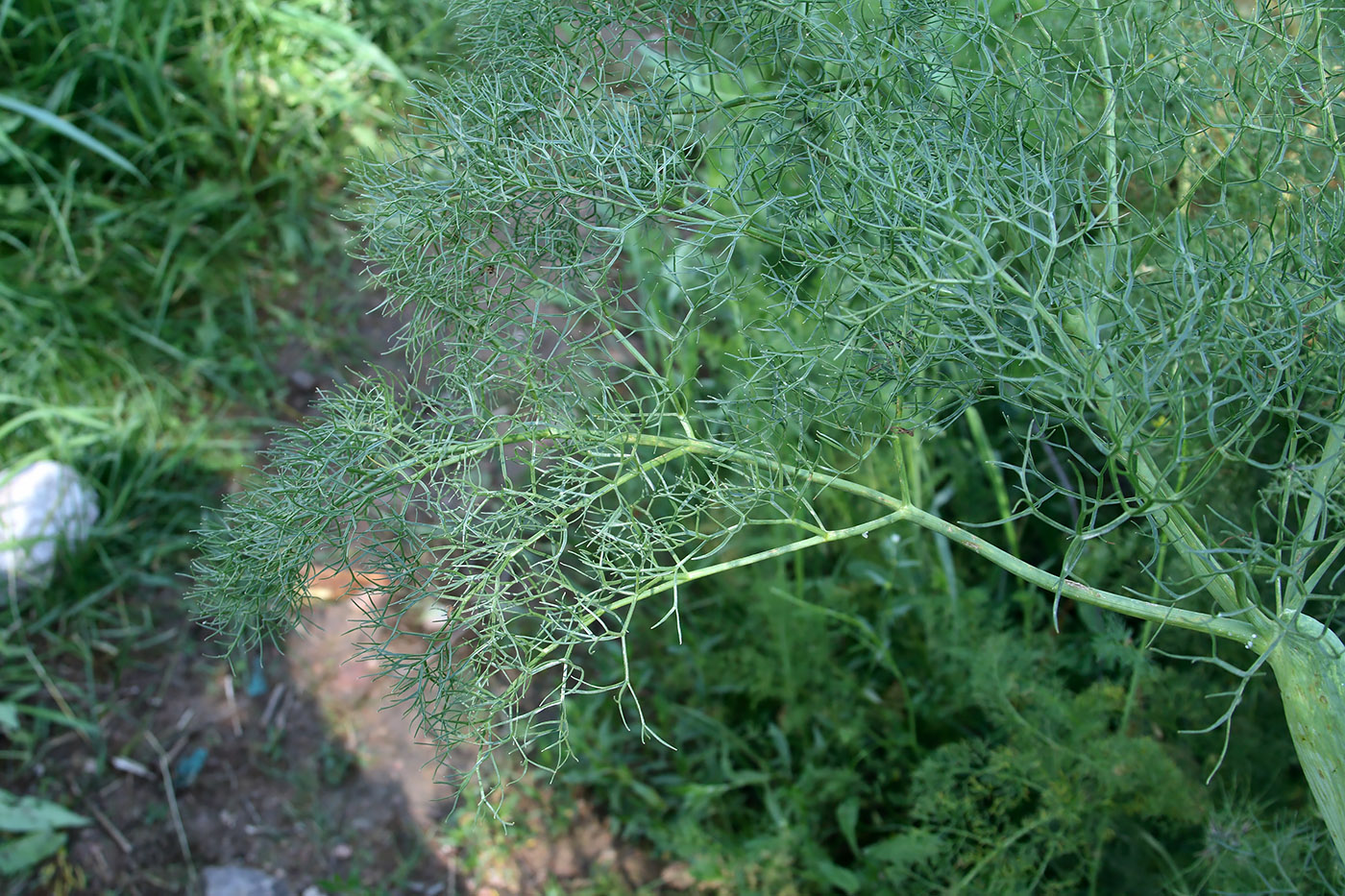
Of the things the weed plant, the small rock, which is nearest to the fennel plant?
the small rock

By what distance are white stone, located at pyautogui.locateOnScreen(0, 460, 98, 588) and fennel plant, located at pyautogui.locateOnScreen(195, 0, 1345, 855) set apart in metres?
1.88

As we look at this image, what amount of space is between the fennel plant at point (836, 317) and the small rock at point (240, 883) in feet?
4.72

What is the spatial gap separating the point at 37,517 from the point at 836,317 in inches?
97.4

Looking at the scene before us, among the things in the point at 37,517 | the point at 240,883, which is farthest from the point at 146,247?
the point at 240,883

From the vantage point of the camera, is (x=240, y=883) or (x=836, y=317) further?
(x=240, y=883)

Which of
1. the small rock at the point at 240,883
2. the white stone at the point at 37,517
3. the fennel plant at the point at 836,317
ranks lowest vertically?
the small rock at the point at 240,883

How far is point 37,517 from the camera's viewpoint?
263cm

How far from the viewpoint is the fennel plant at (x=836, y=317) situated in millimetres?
938

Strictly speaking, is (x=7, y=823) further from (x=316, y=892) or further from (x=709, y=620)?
(x=709, y=620)

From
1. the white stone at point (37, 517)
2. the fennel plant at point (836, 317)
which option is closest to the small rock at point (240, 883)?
the white stone at point (37, 517)

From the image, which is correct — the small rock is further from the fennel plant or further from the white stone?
the fennel plant

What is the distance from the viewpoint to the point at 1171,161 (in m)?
1.51

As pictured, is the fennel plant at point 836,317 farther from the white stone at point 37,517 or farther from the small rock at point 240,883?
the white stone at point 37,517

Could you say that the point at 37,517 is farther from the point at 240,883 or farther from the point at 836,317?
the point at 836,317
